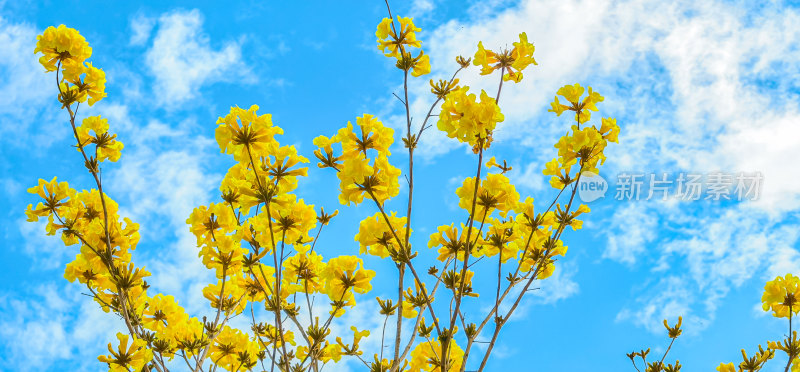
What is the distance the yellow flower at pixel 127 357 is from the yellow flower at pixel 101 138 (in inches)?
55.7

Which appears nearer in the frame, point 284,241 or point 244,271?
point 284,241

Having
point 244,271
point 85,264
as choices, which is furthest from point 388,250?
point 85,264

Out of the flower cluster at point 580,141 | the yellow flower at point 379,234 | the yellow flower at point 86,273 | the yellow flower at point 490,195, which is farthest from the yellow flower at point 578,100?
the yellow flower at point 86,273

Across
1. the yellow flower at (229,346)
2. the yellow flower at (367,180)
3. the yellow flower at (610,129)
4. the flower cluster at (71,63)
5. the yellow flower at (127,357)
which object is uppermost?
the flower cluster at (71,63)

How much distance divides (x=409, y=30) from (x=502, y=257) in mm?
1708

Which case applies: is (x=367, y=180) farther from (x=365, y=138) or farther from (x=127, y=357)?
(x=127, y=357)

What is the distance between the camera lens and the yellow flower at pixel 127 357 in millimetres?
3266

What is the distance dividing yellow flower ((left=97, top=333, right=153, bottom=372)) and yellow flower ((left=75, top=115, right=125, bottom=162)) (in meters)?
1.42

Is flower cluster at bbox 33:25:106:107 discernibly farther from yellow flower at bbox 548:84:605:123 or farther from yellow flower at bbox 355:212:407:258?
yellow flower at bbox 548:84:605:123

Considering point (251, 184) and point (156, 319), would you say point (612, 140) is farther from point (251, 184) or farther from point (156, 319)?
point (156, 319)

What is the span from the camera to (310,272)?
145 inches

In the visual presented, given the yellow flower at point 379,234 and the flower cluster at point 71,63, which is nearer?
the yellow flower at point 379,234

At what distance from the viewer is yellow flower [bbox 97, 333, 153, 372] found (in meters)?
A: 3.27

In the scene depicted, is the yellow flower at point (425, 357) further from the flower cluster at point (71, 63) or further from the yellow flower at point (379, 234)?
the flower cluster at point (71, 63)
